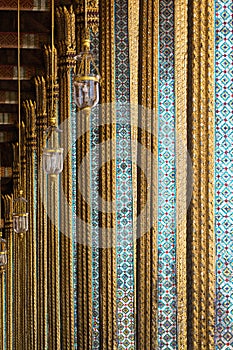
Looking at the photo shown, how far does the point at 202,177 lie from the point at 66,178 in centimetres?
763

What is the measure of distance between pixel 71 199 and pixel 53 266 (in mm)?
1272

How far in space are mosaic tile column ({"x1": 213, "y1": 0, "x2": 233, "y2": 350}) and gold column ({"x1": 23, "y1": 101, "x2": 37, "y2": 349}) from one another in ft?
40.8

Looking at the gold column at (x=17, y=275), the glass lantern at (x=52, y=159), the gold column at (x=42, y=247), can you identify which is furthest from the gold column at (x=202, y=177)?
the gold column at (x=17, y=275)

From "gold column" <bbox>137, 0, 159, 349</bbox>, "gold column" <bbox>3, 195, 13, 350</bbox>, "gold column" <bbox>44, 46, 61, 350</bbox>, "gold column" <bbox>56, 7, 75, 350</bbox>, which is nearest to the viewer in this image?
"gold column" <bbox>137, 0, 159, 349</bbox>

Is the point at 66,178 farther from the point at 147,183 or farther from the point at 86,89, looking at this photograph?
the point at 86,89

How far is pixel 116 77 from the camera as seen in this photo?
11.2 metres

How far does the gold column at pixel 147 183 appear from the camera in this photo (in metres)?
8.65

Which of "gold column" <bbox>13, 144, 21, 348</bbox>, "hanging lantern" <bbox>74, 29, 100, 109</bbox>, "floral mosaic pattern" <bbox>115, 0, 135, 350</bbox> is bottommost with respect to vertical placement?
"gold column" <bbox>13, 144, 21, 348</bbox>

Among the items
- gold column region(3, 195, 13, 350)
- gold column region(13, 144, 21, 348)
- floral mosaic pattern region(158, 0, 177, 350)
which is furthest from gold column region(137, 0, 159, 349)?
gold column region(3, 195, 13, 350)

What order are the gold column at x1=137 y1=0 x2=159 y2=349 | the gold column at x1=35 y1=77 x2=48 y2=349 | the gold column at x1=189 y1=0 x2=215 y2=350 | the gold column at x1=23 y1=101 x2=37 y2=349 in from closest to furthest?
the gold column at x1=189 y1=0 x2=215 y2=350 < the gold column at x1=137 y1=0 x2=159 y2=349 < the gold column at x1=35 y1=77 x2=48 y2=349 < the gold column at x1=23 y1=101 x2=37 y2=349

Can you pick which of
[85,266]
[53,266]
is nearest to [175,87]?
[85,266]

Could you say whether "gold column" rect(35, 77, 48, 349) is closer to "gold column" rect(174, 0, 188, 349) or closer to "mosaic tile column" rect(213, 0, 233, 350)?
"gold column" rect(174, 0, 188, 349)

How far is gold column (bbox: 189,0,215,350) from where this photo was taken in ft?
20.2

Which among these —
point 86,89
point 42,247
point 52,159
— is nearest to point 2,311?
point 42,247
